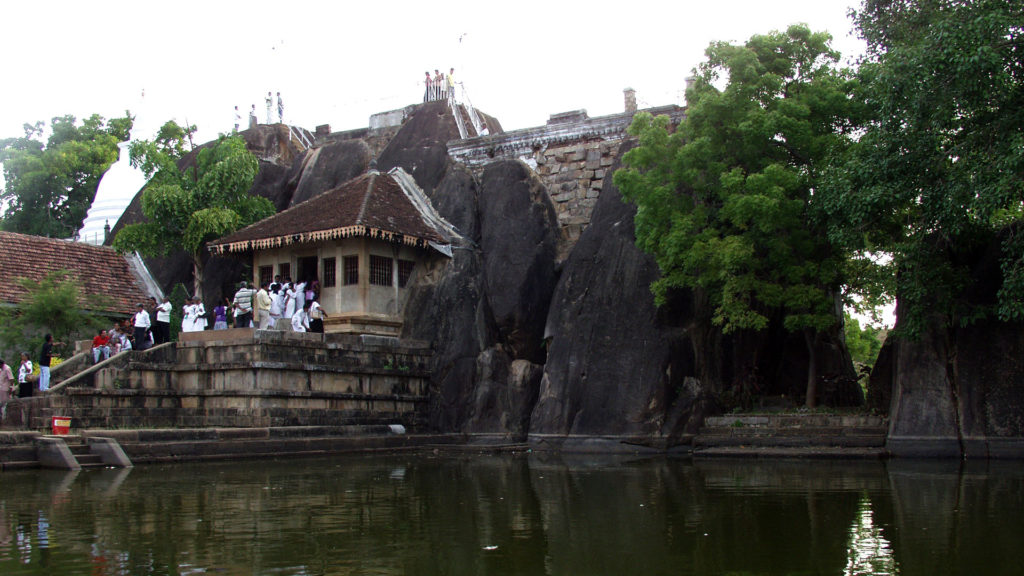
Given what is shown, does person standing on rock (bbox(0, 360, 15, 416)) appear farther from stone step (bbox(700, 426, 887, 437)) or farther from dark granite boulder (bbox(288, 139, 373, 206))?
stone step (bbox(700, 426, 887, 437))

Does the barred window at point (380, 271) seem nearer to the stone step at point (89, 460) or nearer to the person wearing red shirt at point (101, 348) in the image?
the person wearing red shirt at point (101, 348)

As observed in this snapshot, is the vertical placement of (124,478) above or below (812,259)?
below

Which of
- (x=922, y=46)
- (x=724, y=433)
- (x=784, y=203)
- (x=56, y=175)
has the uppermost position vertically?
(x=56, y=175)

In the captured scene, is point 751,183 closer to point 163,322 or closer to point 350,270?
point 350,270

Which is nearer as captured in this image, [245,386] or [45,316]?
[245,386]

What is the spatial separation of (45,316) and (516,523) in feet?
70.5

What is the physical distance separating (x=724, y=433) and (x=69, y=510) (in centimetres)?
1402

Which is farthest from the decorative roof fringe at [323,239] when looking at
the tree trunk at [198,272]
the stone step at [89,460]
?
the stone step at [89,460]

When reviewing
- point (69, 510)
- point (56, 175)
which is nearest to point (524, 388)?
point (69, 510)

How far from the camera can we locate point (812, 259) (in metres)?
20.5

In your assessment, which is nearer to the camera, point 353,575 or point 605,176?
point 353,575

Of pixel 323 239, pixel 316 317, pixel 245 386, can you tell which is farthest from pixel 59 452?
pixel 323 239

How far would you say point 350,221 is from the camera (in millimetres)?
25359

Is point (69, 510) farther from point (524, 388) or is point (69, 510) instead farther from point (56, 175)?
point (56, 175)
